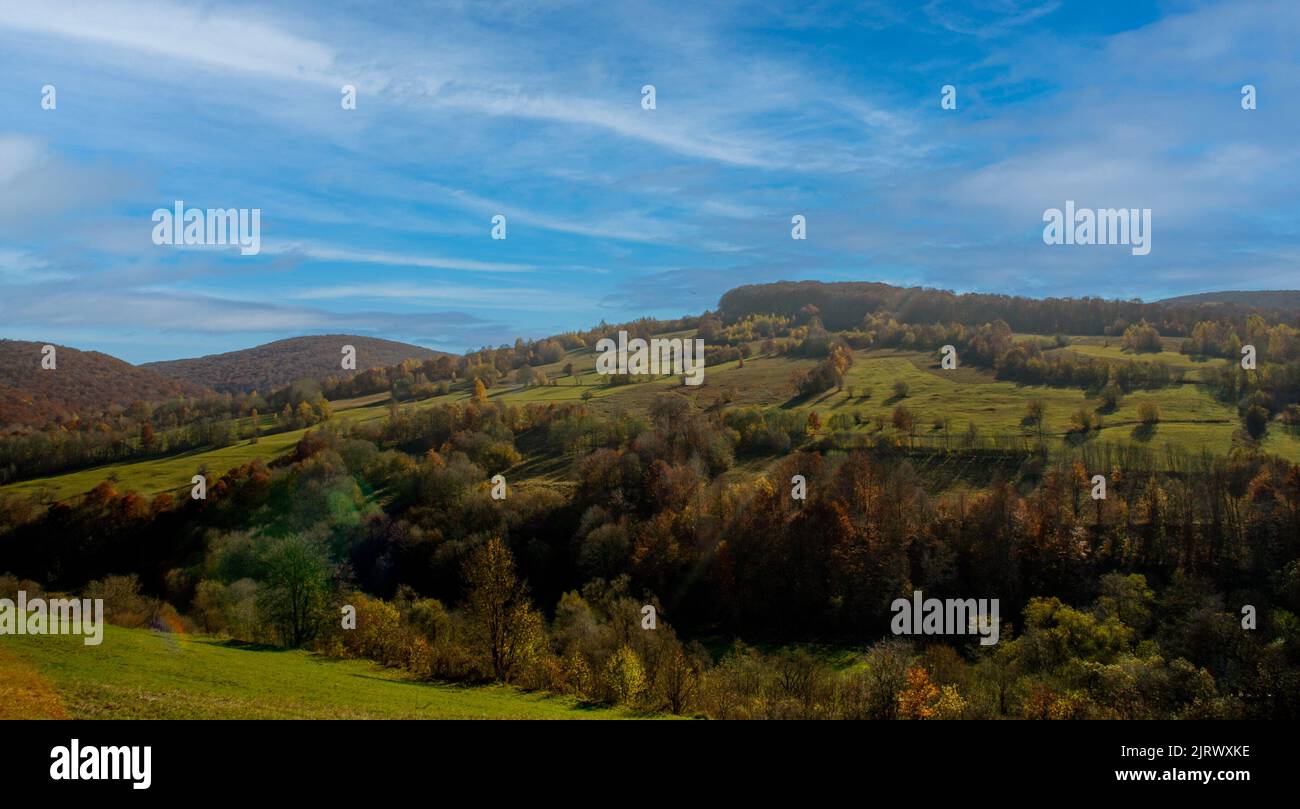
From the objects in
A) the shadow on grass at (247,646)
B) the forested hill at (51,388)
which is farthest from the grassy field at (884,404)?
the shadow on grass at (247,646)

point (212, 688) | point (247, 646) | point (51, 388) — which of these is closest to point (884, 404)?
point (247, 646)

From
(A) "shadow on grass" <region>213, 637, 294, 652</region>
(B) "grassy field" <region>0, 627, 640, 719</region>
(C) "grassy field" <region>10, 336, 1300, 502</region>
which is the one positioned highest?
(C) "grassy field" <region>10, 336, 1300, 502</region>

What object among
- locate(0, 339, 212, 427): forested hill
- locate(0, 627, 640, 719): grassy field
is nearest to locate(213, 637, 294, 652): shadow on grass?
locate(0, 627, 640, 719): grassy field

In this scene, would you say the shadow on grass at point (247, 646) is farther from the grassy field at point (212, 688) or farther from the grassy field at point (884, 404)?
the grassy field at point (884, 404)

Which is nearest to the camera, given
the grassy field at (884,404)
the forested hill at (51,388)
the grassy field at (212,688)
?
the grassy field at (212,688)

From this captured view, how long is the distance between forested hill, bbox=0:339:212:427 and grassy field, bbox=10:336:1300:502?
5111 cm

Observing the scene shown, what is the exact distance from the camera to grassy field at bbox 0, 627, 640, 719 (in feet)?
70.5

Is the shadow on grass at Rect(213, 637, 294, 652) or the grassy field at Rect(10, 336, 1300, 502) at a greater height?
the grassy field at Rect(10, 336, 1300, 502)

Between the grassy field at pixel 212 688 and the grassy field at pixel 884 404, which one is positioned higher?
the grassy field at pixel 884 404

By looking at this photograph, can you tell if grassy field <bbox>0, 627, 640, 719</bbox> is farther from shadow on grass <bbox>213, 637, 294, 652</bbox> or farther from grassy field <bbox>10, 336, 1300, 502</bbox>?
grassy field <bbox>10, 336, 1300, 502</bbox>

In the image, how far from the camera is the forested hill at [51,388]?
516 ft

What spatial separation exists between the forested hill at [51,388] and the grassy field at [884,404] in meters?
51.1
